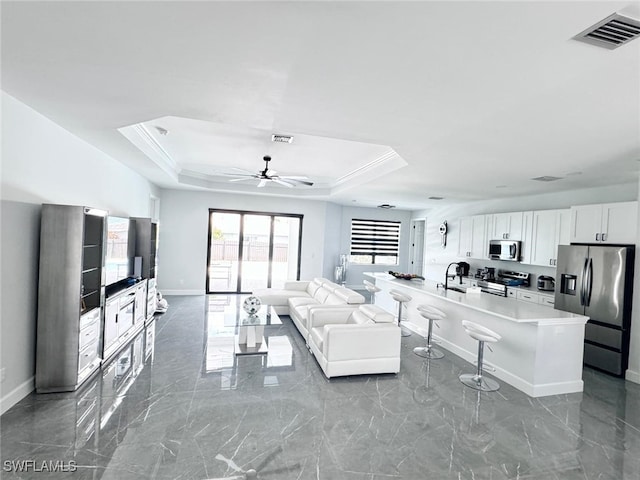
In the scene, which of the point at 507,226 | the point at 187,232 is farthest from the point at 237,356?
the point at 507,226

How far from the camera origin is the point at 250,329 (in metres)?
4.56

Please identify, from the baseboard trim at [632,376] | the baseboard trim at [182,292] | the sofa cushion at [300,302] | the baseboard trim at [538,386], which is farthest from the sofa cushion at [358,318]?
the baseboard trim at [182,292]

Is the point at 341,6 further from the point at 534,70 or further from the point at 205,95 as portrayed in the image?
the point at 205,95

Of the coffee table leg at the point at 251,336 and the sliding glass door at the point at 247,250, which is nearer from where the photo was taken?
the coffee table leg at the point at 251,336

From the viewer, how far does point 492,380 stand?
12.6ft


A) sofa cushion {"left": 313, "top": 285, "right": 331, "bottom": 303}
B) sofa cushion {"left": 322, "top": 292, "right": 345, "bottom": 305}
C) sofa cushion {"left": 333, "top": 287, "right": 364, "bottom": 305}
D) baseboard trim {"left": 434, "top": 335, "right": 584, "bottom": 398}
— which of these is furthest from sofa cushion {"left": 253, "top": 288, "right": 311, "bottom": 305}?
baseboard trim {"left": 434, "top": 335, "right": 584, "bottom": 398}

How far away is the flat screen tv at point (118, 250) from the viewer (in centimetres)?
428

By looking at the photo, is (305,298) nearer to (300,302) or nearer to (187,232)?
(300,302)

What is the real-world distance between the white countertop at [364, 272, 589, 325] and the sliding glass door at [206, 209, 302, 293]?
4.37 metres

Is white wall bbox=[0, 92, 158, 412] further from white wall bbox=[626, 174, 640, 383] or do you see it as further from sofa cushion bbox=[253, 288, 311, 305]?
white wall bbox=[626, 174, 640, 383]

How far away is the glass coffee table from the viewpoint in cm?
438

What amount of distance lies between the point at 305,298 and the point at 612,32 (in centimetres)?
531

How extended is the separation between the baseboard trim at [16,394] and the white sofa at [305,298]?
3014 millimetres

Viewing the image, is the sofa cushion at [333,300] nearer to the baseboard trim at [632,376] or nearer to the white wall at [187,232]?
the baseboard trim at [632,376]
